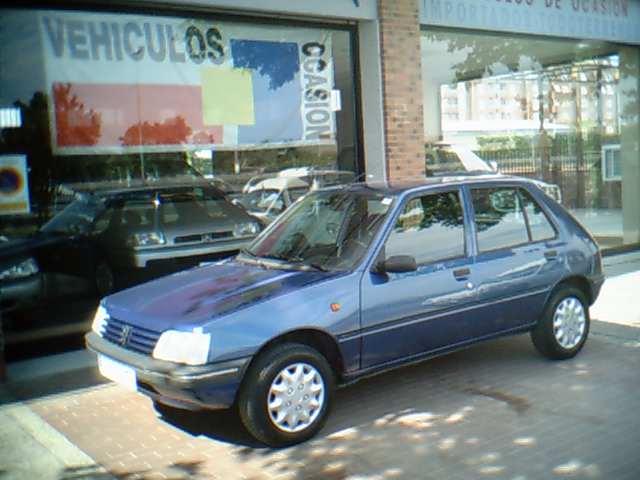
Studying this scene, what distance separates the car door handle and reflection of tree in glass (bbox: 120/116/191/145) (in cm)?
400

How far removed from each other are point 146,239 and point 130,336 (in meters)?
3.33

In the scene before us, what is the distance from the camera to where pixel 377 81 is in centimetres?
955

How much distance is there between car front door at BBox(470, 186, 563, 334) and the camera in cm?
598

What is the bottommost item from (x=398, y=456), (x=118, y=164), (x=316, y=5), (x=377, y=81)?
(x=398, y=456)

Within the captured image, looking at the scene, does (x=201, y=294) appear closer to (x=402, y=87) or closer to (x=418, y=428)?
(x=418, y=428)

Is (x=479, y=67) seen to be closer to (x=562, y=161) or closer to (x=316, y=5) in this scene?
(x=562, y=161)

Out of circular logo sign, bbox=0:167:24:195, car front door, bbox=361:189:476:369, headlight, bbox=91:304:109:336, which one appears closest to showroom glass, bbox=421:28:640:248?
car front door, bbox=361:189:476:369

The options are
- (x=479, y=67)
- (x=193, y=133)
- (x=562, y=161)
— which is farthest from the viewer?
(x=562, y=161)

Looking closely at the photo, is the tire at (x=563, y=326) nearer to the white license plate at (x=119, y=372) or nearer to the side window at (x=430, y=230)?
the side window at (x=430, y=230)

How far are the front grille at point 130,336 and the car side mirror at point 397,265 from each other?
1579mm

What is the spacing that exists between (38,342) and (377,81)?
5006 millimetres

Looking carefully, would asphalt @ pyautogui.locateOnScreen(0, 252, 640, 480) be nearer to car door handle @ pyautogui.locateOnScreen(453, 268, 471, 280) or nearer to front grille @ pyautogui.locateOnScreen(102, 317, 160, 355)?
front grille @ pyautogui.locateOnScreen(102, 317, 160, 355)

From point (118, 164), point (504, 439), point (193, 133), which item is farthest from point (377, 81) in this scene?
point (504, 439)

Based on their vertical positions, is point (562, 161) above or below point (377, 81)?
below
